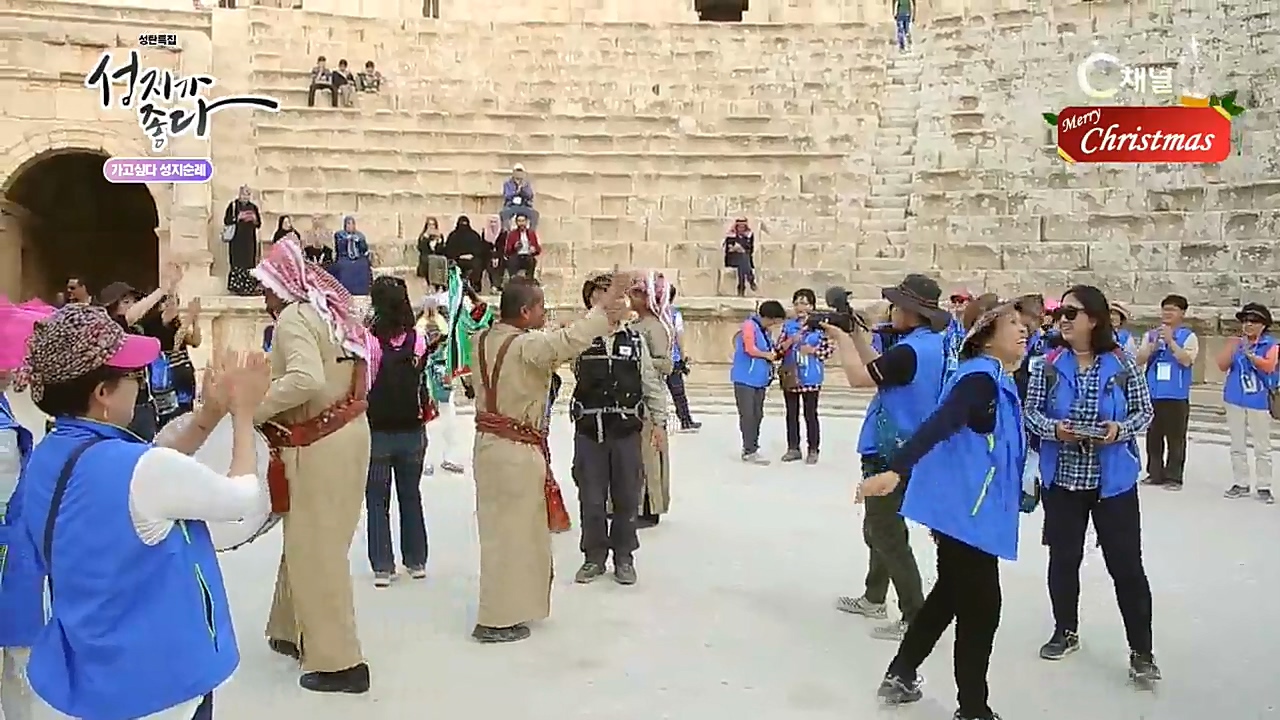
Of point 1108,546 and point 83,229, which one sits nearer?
point 1108,546

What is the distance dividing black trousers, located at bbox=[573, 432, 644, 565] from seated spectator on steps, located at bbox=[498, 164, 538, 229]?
11.4m

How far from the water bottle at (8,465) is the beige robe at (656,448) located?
3.75 metres

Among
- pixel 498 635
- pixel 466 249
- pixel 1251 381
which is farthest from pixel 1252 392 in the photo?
pixel 466 249

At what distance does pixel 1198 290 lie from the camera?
16203mm

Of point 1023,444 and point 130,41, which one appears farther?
point 130,41

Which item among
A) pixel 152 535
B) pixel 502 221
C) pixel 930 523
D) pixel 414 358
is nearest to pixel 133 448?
pixel 152 535

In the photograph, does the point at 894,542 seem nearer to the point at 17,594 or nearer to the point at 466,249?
the point at 17,594

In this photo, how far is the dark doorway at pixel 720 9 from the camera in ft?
95.1

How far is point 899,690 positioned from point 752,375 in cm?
628

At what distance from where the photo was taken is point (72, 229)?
23.6m

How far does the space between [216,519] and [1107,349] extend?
3643 mm

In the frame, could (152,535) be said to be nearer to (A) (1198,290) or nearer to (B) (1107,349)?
(B) (1107,349)

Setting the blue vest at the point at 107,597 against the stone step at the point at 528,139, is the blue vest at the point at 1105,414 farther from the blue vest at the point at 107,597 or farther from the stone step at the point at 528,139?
the stone step at the point at 528,139

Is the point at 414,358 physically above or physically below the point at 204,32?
below
